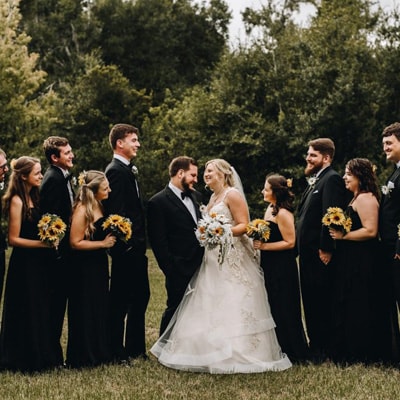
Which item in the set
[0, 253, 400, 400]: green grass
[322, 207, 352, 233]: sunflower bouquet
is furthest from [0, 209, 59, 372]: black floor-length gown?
[322, 207, 352, 233]: sunflower bouquet

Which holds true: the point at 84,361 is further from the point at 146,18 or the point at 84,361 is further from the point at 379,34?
the point at 146,18

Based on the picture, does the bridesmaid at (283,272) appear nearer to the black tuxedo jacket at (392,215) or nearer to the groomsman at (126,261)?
the black tuxedo jacket at (392,215)

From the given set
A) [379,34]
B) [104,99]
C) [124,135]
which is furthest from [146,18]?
[124,135]

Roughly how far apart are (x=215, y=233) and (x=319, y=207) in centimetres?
148

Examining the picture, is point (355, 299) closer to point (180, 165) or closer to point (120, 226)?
point (180, 165)

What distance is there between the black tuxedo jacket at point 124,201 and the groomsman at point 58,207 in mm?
488

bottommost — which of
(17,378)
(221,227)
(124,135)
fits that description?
(17,378)

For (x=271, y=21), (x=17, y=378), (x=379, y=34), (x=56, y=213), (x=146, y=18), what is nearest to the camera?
(x=17, y=378)

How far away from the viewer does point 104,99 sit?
35.3 m

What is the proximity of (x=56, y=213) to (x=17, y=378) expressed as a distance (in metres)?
1.86

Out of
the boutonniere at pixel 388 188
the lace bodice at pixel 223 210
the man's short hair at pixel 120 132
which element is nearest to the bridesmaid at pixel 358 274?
the boutonniere at pixel 388 188

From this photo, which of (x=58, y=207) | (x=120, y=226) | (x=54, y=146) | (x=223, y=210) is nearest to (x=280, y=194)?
(x=223, y=210)

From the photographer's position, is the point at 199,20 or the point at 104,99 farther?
the point at 199,20

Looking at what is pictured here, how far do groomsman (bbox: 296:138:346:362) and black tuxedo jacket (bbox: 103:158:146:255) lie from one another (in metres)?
1.97
